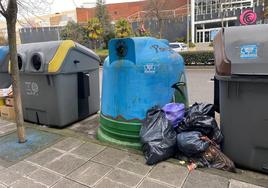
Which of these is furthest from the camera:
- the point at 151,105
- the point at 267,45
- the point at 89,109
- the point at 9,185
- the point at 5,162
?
the point at 89,109

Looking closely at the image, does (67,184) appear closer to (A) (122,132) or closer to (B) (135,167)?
(B) (135,167)

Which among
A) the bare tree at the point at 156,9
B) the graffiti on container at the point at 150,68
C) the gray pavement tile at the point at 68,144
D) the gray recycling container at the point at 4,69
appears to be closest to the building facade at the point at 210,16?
the bare tree at the point at 156,9

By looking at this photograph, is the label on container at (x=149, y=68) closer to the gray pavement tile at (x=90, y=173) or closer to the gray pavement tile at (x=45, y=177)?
the gray pavement tile at (x=90, y=173)

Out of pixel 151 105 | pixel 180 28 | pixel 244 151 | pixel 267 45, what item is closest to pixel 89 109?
pixel 151 105

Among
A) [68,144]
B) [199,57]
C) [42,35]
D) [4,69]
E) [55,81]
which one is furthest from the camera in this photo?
[42,35]

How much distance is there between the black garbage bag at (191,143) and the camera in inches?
115

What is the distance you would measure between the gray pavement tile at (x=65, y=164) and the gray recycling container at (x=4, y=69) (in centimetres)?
308

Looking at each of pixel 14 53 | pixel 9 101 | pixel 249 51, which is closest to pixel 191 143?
pixel 249 51

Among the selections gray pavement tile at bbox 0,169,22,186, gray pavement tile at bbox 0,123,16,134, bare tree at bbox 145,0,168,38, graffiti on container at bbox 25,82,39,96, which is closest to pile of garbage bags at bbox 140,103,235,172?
gray pavement tile at bbox 0,169,22,186

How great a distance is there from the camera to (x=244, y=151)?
2770mm

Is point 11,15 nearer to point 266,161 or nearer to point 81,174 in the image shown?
point 81,174

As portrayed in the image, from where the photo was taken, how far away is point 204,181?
2.66m

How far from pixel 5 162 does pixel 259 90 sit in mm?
3273

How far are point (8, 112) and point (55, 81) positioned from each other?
1.76 meters
